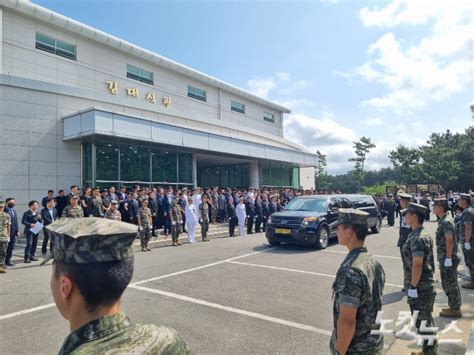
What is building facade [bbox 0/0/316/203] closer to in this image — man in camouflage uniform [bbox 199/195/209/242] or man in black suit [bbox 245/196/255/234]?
man in camouflage uniform [bbox 199/195/209/242]

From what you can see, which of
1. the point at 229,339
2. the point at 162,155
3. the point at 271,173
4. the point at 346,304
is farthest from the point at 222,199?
the point at 346,304

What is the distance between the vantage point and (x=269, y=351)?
4.08 m

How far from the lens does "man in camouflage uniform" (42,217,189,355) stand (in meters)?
1.21

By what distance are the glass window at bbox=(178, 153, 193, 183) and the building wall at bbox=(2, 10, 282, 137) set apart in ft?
9.71

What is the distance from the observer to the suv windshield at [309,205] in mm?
12234

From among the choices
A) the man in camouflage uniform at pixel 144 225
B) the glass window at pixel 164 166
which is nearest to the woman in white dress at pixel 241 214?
the man in camouflage uniform at pixel 144 225

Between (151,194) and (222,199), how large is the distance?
4.95m

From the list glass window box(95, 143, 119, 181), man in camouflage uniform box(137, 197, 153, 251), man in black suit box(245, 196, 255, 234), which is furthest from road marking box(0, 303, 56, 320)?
man in black suit box(245, 196, 255, 234)

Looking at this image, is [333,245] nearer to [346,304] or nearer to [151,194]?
[151,194]

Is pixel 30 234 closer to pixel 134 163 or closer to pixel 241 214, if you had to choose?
pixel 134 163

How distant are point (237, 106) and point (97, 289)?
32340 mm

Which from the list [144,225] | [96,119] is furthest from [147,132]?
[144,225]

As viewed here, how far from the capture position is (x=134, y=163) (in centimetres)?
1738

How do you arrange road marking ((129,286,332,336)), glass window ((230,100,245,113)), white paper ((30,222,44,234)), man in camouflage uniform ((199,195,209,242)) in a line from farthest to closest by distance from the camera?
glass window ((230,100,245,113)), man in camouflage uniform ((199,195,209,242)), white paper ((30,222,44,234)), road marking ((129,286,332,336))
